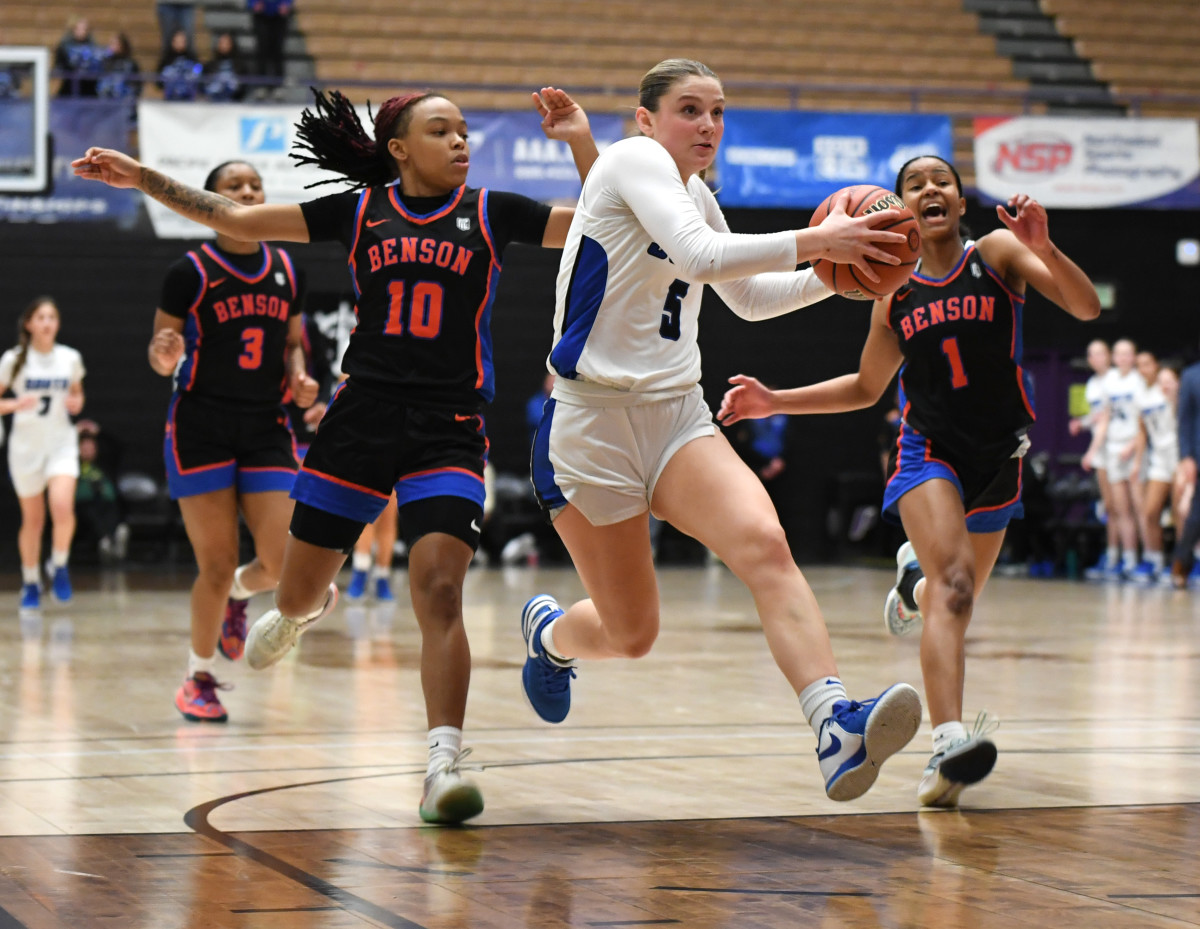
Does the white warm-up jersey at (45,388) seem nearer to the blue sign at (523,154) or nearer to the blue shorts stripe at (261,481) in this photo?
the blue sign at (523,154)

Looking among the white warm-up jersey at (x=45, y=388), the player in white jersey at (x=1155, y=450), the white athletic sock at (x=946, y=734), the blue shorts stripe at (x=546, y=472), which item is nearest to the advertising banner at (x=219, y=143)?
the white warm-up jersey at (x=45, y=388)

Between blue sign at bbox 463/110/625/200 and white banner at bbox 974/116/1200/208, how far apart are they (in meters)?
3.84

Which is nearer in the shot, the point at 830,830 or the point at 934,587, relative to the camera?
the point at 830,830

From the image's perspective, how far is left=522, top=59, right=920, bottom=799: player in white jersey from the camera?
3.94 metres

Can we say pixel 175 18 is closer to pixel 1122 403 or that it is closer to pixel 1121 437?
pixel 1122 403

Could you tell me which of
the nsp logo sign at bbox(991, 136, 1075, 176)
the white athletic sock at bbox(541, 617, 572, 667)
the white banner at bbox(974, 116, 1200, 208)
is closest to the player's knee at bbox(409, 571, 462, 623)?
the white athletic sock at bbox(541, 617, 572, 667)

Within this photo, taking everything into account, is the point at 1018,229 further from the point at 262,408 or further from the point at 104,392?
the point at 104,392

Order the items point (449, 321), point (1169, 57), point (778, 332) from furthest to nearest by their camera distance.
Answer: point (1169, 57)
point (778, 332)
point (449, 321)

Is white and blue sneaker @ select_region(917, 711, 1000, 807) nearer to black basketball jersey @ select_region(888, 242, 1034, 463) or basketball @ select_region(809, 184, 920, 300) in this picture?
black basketball jersey @ select_region(888, 242, 1034, 463)

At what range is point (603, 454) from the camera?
4258mm

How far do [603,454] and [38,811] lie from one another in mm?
1750

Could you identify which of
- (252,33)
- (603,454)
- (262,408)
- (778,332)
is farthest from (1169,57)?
(603,454)

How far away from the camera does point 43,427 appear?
1143 centimetres

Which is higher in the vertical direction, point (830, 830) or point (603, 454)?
point (603, 454)
